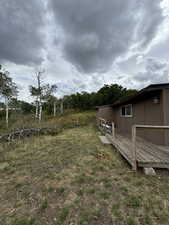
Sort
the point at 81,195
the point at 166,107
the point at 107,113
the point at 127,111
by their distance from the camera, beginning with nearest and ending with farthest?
the point at 81,195
the point at 166,107
the point at 127,111
the point at 107,113

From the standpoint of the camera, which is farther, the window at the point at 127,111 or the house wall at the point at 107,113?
the house wall at the point at 107,113

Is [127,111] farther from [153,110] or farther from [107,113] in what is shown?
[107,113]

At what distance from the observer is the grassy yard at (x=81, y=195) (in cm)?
180

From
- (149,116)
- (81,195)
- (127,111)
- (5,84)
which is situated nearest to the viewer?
(81,195)

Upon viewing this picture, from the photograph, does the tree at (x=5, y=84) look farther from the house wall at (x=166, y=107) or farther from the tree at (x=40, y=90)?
the house wall at (x=166, y=107)

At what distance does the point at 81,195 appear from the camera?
7.63ft

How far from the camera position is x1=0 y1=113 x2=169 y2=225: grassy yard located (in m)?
1.80

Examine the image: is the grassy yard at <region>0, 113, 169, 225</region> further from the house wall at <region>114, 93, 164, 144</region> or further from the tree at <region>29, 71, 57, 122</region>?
the tree at <region>29, 71, 57, 122</region>

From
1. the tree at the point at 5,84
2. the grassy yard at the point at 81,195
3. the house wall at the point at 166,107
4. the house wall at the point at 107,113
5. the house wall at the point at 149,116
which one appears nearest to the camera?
the grassy yard at the point at 81,195

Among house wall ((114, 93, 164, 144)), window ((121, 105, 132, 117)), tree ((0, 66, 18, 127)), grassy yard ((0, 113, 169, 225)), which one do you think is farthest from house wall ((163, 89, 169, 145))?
tree ((0, 66, 18, 127))

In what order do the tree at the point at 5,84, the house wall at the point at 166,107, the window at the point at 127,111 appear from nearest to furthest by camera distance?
the house wall at the point at 166,107, the window at the point at 127,111, the tree at the point at 5,84

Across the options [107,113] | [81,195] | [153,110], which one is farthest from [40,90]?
[81,195]

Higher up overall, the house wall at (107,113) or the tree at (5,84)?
the tree at (5,84)

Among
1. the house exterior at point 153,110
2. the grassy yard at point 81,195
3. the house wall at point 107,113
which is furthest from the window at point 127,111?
the grassy yard at point 81,195
